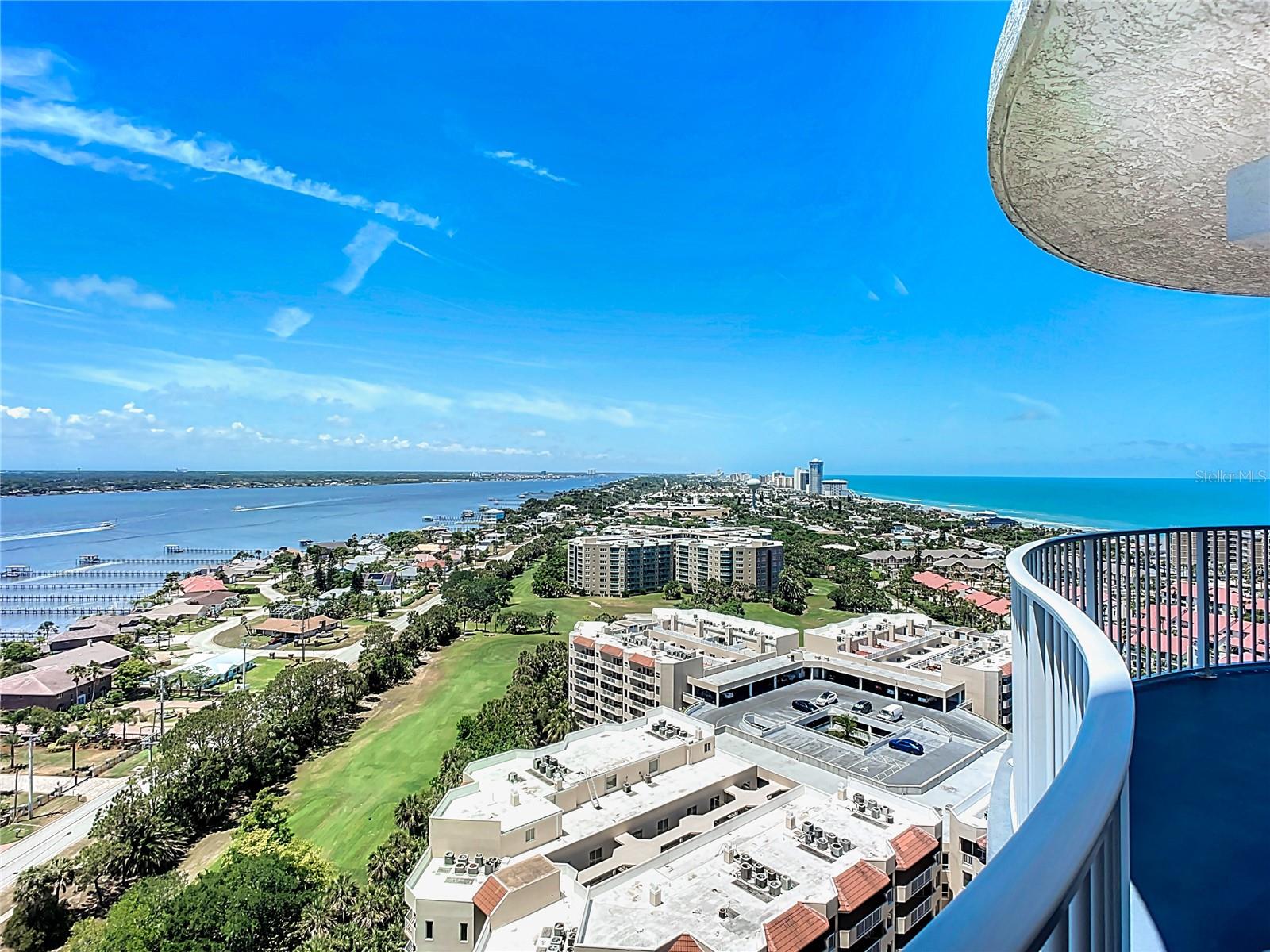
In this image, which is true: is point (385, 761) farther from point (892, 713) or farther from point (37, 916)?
point (892, 713)

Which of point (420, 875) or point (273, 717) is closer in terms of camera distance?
point (420, 875)

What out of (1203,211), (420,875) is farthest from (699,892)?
(1203,211)

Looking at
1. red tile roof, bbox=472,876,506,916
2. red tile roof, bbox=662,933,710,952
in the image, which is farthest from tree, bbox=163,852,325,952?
red tile roof, bbox=662,933,710,952

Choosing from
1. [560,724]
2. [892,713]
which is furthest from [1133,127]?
[560,724]

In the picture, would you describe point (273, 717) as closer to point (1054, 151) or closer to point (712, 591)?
point (1054, 151)

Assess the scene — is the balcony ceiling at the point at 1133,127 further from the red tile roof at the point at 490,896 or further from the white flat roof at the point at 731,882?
the red tile roof at the point at 490,896

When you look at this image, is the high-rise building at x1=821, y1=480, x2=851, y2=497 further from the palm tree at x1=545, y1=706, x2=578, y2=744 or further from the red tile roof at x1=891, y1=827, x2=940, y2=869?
the red tile roof at x1=891, y1=827, x2=940, y2=869
